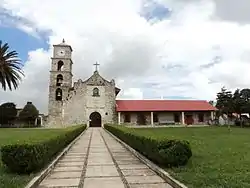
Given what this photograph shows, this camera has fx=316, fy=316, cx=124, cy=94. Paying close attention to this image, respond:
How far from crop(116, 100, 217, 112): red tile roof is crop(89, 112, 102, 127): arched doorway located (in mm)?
3480

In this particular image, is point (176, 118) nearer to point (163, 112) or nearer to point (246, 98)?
point (163, 112)

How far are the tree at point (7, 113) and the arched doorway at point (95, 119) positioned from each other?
51.7 ft

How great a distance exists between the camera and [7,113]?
180 feet

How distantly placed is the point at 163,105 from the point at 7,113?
2706 centimetres

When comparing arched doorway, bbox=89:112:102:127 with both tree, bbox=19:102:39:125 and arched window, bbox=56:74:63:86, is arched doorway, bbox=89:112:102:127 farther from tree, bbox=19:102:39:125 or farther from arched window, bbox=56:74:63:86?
tree, bbox=19:102:39:125

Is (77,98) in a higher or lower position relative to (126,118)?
higher

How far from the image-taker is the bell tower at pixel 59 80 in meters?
48.3

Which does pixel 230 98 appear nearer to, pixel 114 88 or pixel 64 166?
pixel 114 88

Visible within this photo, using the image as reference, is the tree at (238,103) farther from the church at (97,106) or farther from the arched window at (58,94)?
the arched window at (58,94)

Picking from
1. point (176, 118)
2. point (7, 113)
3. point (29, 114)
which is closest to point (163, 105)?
point (176, 118)

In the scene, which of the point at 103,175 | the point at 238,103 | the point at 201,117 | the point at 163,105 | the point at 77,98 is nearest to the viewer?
the point at 103,175

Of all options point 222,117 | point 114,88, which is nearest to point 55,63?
point 114,88

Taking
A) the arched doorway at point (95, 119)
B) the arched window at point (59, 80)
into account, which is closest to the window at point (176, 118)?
the arched doorway at point (95, 119)

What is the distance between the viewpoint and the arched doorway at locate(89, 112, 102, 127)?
49188 mm
